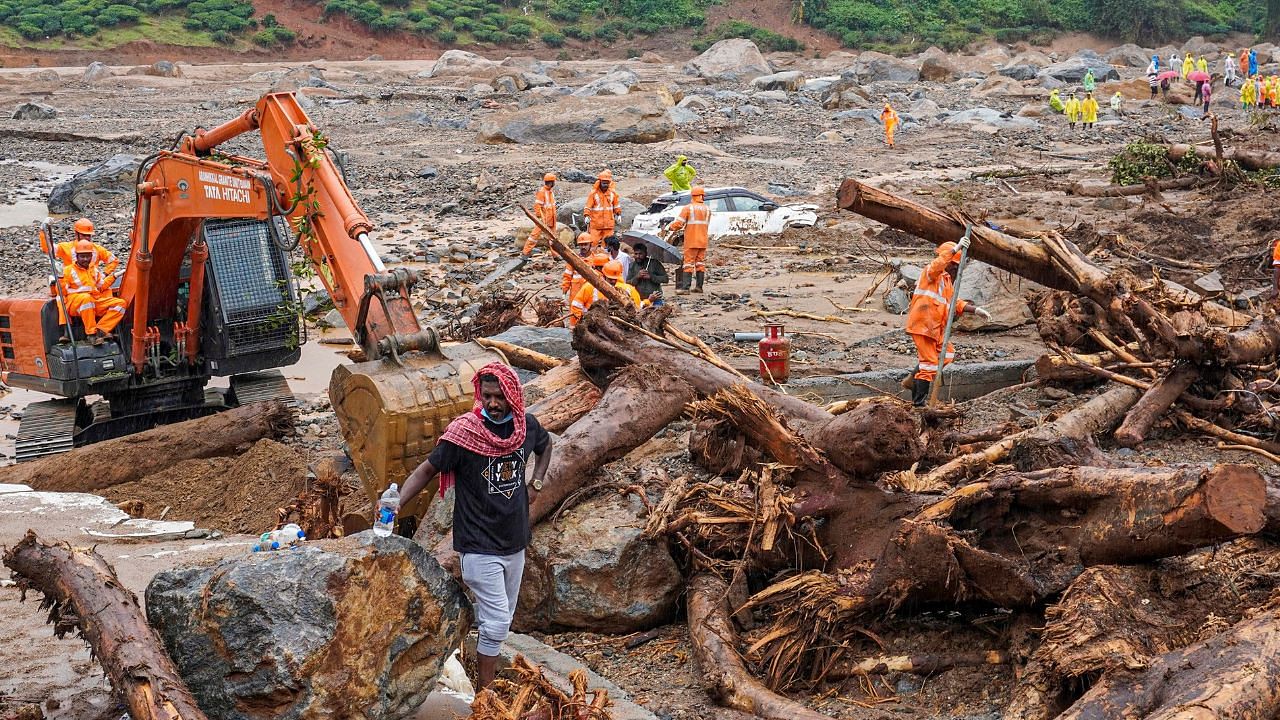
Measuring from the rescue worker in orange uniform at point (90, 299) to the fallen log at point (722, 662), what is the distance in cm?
648

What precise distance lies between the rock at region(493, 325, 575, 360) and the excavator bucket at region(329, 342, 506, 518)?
4397 mm

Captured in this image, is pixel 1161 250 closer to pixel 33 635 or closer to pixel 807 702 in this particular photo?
pixel 807 702

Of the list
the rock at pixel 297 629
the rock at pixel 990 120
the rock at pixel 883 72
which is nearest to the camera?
the rock at pixel 297 629

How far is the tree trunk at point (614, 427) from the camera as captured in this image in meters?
7.25

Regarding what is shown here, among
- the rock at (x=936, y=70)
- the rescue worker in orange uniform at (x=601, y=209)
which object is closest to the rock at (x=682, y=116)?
the rescue worker in orange uniform at (x=601, y=209)

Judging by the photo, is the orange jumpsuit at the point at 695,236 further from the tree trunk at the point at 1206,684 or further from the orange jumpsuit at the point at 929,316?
the tree trunk at the point at 1206,684

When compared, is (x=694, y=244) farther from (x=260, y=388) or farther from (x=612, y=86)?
(x=612, y=86)

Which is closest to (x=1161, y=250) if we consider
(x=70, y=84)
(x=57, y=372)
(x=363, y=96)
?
(x=57, y=372)

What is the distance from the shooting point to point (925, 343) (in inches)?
397

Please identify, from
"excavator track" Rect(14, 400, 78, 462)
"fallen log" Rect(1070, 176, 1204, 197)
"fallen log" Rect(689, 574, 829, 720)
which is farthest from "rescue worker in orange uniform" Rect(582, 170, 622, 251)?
"fallen log" Rect(689, 574, 829, 720)

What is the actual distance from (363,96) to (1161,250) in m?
33.6

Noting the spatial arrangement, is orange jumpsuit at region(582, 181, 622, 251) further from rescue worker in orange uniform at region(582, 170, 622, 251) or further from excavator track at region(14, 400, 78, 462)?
excavator track at region(14, 400, 78, 462)

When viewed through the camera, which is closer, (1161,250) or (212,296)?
(212,296)

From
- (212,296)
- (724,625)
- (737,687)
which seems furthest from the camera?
(212,296)
